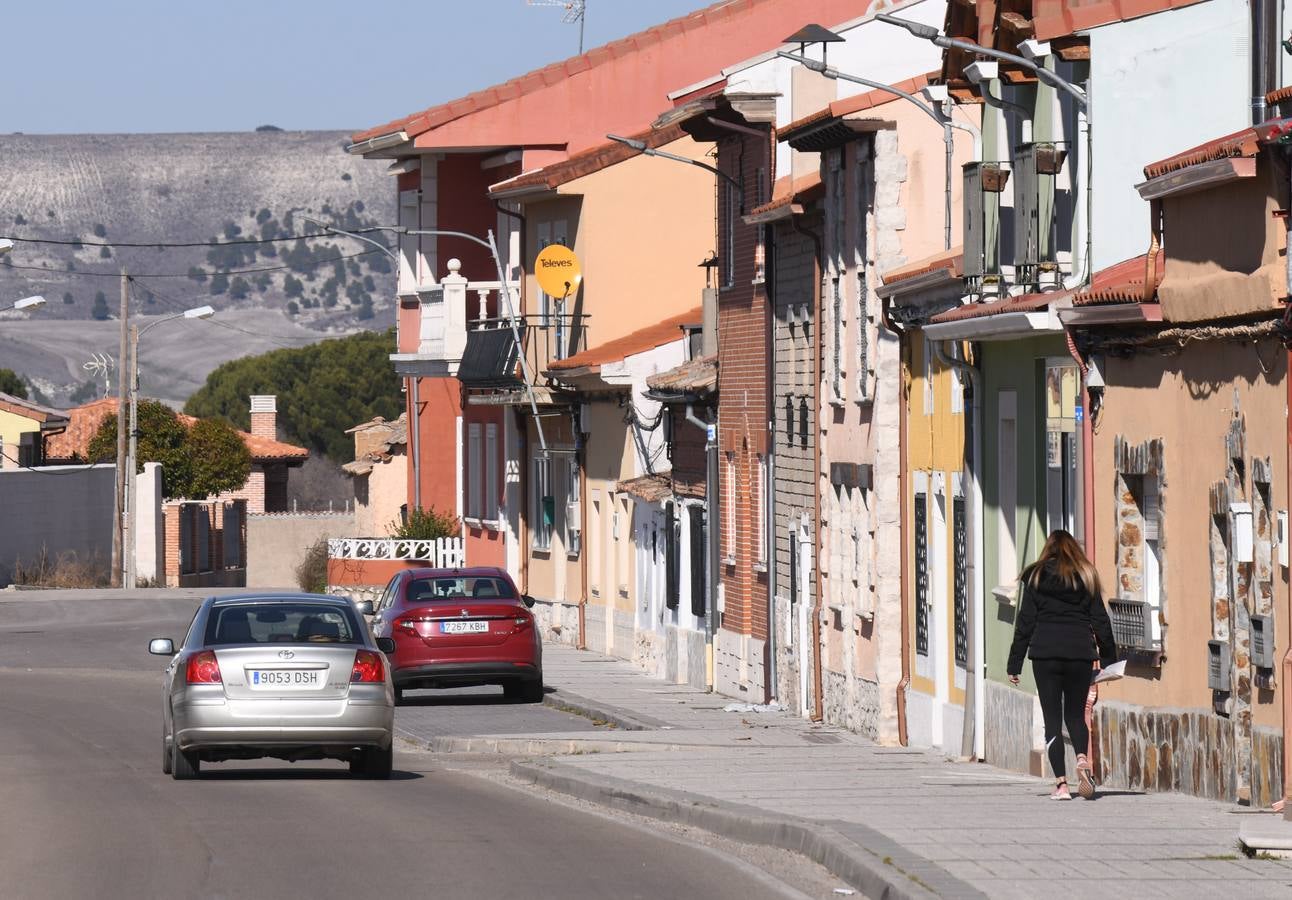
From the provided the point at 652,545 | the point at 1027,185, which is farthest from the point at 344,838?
the point at 652,545

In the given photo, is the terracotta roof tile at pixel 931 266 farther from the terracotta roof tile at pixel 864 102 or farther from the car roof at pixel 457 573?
the car roof at pixel 457 573

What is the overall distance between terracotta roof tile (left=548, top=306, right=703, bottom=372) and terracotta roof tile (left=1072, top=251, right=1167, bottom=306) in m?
22.4

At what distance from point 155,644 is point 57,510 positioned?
56.0 metres

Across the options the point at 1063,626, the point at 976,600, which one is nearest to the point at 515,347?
the point at 976,600

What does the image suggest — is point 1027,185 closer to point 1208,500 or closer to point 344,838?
point 1208,500

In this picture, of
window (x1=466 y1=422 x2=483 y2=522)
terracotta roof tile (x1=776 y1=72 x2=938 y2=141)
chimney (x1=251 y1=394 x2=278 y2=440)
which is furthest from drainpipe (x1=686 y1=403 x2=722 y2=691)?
chimney (x1=251 y1=394 x2=278 y2=440)

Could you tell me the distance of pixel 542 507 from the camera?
1896 inches

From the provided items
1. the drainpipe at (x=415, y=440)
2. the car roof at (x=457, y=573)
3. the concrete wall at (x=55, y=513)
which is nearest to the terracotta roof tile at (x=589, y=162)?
the drainpipe at (x=415, y=440)

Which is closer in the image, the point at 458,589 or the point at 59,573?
the point at 458,589

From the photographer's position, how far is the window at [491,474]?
52469 mm

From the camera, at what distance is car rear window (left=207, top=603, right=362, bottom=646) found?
20000 mm

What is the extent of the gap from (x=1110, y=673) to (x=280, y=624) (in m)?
6.89

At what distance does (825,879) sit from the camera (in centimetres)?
1354

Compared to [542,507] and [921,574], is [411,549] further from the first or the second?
[921,574]
